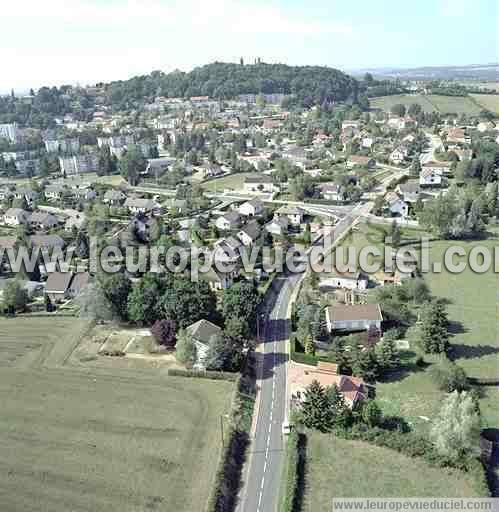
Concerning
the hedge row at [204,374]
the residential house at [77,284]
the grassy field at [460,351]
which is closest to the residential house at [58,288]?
the residential house at [77,284]

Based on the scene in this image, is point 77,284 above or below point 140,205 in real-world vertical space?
below

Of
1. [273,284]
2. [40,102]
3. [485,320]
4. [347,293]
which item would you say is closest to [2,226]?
[273,284]

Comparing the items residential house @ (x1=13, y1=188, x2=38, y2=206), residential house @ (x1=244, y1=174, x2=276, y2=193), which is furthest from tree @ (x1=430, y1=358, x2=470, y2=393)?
residential house @ (x1=13, y1=188, x2=38, y2=206)

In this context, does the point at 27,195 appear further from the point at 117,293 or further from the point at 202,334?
the point at 202,334

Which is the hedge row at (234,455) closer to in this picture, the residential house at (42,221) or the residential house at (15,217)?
the residential house at (42,221)

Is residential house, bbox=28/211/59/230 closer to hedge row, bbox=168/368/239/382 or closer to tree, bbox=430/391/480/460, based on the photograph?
hedge row, bbox=168/368/239/382

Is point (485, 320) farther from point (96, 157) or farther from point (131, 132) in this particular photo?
point (131, 132)

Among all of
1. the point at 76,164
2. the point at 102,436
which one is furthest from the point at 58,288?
the point at 76,164
